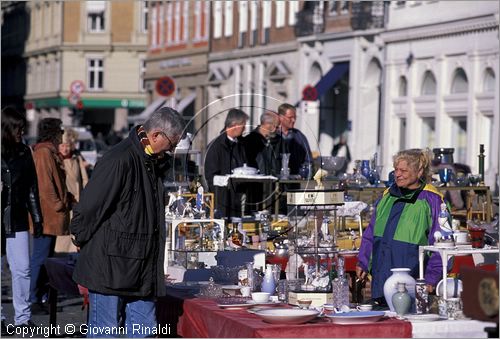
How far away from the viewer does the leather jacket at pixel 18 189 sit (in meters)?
12.8

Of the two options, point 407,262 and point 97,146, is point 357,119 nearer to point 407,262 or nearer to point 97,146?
point 97,146

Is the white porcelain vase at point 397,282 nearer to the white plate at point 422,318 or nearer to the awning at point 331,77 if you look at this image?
the white plate at point 422,318

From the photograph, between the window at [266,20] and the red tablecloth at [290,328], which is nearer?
the red tablecloth at [290,328]

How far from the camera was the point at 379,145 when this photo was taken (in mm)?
42312

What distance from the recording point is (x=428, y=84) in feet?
132

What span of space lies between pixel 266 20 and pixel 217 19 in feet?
21.9

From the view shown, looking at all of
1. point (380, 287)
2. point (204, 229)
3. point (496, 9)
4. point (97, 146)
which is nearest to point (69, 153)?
point (204, 229)

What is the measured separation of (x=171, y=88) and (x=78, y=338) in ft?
74.9

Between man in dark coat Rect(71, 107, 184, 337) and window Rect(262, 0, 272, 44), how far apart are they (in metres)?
45.0

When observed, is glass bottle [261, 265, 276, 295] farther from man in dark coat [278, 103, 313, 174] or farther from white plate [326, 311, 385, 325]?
man in dark coat [278, 103, 313, 174]

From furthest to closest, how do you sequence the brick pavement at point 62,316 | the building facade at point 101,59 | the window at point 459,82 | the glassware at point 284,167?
1. the building facade at point 101,59
2. the window at point 459,82
3. the glassware at point 284,167
4. the brick pavement at point 62,316

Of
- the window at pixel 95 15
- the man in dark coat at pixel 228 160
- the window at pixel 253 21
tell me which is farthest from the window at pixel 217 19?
the man in dark coat at pixel 228 160

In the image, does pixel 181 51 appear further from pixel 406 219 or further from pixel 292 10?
pixel 406 219

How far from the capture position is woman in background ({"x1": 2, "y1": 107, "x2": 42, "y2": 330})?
507 inches
